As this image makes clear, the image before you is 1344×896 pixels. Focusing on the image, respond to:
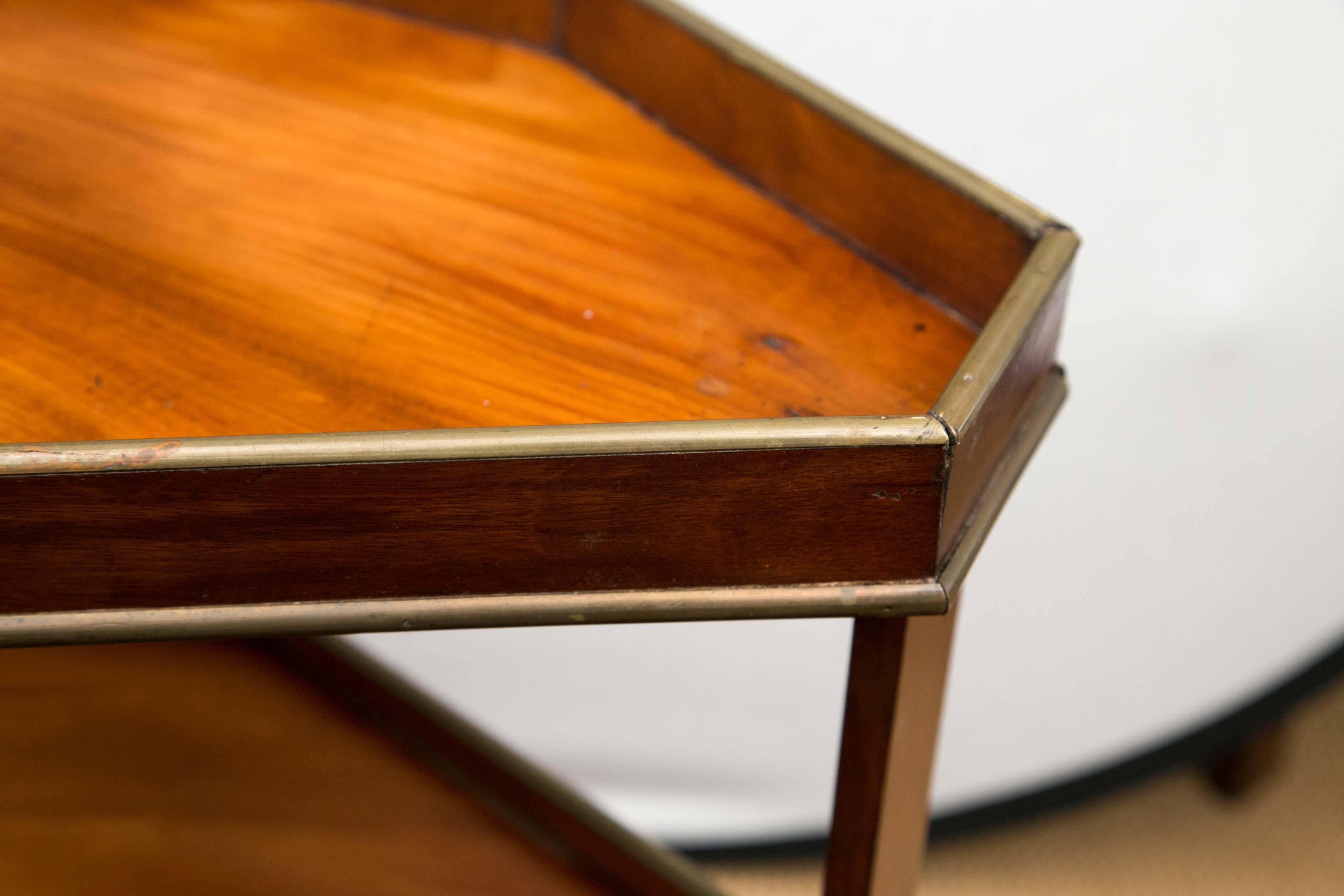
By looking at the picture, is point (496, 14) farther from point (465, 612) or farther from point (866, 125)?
point (465, 612)

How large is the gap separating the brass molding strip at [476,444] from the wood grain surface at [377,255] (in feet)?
0.17

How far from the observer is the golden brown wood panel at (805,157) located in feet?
1.94

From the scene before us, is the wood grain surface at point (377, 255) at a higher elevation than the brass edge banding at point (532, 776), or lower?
higher

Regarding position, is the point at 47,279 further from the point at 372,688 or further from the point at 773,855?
the point at 773,855

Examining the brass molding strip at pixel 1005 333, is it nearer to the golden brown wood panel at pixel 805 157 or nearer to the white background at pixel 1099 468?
the golden brown wood panel at pixel 805 157

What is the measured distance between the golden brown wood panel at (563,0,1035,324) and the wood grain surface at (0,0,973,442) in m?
0.01

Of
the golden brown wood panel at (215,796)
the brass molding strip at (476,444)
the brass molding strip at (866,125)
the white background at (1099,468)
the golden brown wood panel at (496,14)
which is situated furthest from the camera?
the white background at (1099,468)

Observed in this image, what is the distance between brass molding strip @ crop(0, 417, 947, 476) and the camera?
0.45 metres

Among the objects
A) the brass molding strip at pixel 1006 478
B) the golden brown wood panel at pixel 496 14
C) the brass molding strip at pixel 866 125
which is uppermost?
the golden brown wood panel at pixel 496 14

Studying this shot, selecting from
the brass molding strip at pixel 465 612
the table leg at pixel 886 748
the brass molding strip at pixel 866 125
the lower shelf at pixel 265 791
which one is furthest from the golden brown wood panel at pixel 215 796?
the brass molding strip at pixel 866 125

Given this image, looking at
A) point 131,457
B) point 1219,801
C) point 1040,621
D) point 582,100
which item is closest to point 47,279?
point 131,457

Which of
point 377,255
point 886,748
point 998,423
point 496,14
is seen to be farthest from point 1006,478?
point 496,14

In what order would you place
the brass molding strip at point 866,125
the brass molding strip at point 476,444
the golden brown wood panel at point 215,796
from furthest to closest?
the golden brown wood panel at point 215,796
the brass molding strip at point 866,125
the brass molding strip at point 476,444

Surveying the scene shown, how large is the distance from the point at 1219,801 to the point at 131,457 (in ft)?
4.23
